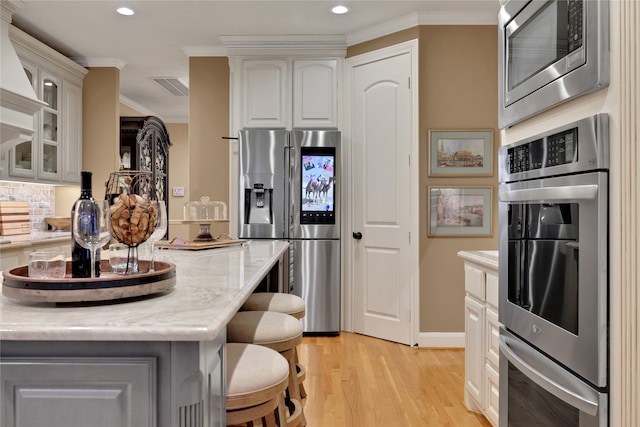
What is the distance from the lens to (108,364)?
912 mm

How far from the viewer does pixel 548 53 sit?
4.30 feet

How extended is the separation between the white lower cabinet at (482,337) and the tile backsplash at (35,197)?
4125 mm

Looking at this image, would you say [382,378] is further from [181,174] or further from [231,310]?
[181,174]

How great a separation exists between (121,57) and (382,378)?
14.1 ft

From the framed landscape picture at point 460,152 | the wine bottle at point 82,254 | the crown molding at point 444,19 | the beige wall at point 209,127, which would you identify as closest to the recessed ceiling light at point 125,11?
the beige wall at point 209,127

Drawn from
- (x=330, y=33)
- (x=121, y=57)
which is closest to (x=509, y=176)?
(x=330, y=33)

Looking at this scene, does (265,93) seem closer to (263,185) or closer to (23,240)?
(263,185)

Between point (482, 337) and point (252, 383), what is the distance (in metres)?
1.43

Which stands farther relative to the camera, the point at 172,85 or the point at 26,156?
the point at 172,85

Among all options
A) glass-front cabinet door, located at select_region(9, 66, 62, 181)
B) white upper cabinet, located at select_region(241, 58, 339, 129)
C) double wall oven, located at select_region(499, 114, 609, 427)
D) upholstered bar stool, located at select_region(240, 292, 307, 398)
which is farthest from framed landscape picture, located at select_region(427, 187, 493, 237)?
glass-front cabinet door, located at select_region(9, 66, 62, 181)

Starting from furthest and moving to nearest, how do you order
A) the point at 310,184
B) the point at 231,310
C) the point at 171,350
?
the point at 310,184, the point at 231,310, the point at 171,350

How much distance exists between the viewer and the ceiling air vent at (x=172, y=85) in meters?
5.80

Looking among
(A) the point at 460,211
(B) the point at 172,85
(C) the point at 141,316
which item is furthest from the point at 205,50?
(C) the point at 141,316

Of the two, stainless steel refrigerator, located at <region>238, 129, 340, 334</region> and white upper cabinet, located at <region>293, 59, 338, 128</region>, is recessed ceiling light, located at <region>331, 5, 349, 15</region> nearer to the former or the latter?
white upper cabinet, located at <region>293, 59, 338, 128</region>
